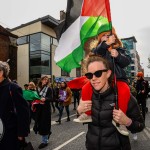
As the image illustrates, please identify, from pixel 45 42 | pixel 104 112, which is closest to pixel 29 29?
pixel 45 42

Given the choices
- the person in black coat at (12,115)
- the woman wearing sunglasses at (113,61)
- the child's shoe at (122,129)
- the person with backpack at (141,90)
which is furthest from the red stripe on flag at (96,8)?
the person with backpack at (141,90)

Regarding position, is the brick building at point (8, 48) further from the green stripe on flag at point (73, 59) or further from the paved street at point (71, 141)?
the green stripe on flag at point (73, 59)

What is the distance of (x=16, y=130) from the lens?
10.4 feet

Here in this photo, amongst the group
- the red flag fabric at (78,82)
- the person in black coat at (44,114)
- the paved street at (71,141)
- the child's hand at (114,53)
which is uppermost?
the child's hand at (114,53)

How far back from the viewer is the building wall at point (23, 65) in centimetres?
3158

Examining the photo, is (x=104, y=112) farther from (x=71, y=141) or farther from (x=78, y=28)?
(x=71, y=141)

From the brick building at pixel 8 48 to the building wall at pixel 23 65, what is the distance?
171 inches

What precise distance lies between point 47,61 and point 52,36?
144 inches

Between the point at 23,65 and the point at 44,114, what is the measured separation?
87.2ft

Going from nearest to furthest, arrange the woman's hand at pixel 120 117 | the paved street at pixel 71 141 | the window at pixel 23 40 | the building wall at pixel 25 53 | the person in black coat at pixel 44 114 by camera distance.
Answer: the woman's hand at pixel 120 117, the paved street at pixel 71 141, the person in black coat at pixel 44 114, the building wall at pixel 25 53, the window at pixel 23 40

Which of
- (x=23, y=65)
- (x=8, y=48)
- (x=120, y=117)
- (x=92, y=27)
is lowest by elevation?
(x=120, y=117)

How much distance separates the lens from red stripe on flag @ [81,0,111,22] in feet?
8.29

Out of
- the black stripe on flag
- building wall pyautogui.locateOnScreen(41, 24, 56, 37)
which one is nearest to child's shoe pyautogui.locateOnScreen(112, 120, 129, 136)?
the black stripe on flag

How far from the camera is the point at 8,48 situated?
26422 mm
